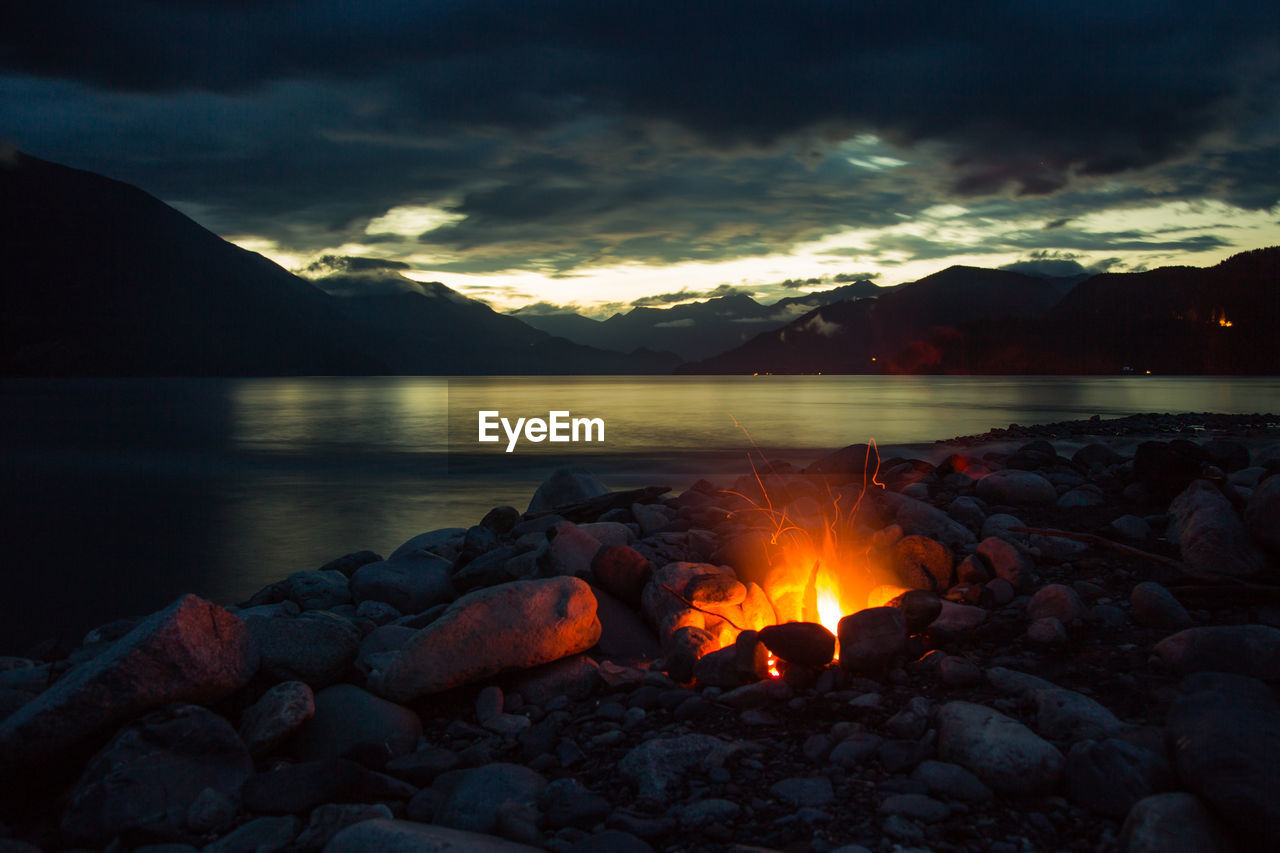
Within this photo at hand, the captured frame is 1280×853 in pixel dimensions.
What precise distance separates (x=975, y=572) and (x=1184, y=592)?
151 cm

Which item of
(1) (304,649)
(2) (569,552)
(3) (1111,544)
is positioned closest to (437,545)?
(2) (569,552)

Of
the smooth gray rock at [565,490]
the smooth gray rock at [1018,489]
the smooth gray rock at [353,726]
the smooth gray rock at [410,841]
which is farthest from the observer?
the smooth gray rock at [565,490]

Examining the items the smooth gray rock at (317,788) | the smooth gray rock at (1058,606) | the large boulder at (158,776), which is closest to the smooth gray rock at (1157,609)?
the smooth gray rock at (1058,606)

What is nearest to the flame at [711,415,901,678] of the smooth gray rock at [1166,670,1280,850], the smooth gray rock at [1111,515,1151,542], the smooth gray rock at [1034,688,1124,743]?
the smooth gray rock at [1034,688,1124,743]

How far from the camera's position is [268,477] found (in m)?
29.2

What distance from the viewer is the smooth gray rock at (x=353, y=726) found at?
486cm

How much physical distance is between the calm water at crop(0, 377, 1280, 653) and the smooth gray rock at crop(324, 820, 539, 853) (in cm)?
1067

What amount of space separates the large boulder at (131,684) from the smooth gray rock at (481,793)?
68.1 inches

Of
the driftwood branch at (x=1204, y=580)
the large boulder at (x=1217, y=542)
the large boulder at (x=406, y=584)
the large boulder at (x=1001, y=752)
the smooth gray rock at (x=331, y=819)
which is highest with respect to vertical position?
the large boulder at (x=1217, y=542)

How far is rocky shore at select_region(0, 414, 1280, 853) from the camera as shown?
3.47 meters

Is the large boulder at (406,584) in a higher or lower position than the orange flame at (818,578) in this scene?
lower

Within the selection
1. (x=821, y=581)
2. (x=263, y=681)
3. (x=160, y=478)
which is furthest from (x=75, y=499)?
(x=821, y=581)

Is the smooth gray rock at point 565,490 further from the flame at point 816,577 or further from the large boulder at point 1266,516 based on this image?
the large boulder at point 1266,516

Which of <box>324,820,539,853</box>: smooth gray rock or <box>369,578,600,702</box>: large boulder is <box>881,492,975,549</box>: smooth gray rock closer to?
<box>369,578,600,702</box>: large boulder
